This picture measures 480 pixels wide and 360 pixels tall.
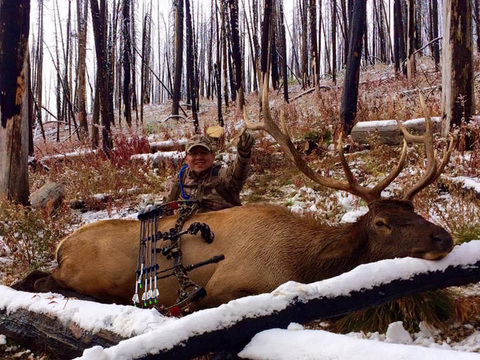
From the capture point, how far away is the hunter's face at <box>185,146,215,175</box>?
15.3ft

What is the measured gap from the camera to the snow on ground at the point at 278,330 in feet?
5.42

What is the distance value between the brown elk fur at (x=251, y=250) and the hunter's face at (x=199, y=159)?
0.87 metres

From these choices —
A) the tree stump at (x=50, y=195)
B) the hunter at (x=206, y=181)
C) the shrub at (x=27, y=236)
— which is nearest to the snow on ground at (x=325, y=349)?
the hunter at (x=206, y=181)

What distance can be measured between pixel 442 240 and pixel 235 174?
2.33 m

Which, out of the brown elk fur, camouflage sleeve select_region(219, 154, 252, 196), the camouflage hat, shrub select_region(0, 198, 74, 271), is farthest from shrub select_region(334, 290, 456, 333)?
shrub select_region(0, 198, 74, 271)

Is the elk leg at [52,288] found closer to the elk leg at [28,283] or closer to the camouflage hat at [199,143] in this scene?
the elk leg at [28,283]

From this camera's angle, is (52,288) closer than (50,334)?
No

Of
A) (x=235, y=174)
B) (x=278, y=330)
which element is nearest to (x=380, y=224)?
(x=278, y=330)

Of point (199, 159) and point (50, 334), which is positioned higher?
point (199, 159)

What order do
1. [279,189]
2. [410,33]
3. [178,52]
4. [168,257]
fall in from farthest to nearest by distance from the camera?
[178,52] → [410,33] → [279,189] → [168,257]

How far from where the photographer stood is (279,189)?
682 centimetres

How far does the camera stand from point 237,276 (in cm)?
326

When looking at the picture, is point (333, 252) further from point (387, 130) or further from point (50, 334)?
point (387, 130)

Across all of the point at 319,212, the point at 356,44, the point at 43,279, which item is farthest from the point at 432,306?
the point at 356,44
